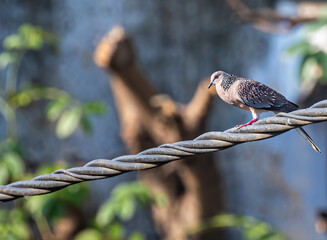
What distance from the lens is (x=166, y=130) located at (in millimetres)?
2566

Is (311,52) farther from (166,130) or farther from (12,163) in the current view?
(12,163)

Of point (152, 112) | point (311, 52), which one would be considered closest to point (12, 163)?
point (152, 112)

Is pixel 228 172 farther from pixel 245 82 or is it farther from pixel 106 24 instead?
pixel 245 82

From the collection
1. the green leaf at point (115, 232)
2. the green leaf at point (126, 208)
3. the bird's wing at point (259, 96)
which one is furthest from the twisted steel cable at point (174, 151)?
the green leaf at point (115, 232)

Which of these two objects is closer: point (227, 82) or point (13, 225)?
point (227, 82)

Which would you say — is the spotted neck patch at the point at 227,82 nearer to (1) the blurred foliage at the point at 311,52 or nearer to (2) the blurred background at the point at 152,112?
(1) the blurred foliage at the point at 311,52

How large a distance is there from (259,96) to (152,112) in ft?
5.79

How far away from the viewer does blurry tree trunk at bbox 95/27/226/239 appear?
2.39m

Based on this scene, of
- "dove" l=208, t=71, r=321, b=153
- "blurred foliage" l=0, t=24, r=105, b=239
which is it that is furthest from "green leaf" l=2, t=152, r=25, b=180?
"dove" l=208, t=71, r=321, b=153

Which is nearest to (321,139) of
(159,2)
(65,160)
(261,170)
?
(261,170)

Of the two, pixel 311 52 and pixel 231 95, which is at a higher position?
pixel 311 52

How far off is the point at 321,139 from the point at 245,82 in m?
2.72

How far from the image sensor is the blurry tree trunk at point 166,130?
7.86 ft

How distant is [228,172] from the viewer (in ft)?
11.0
